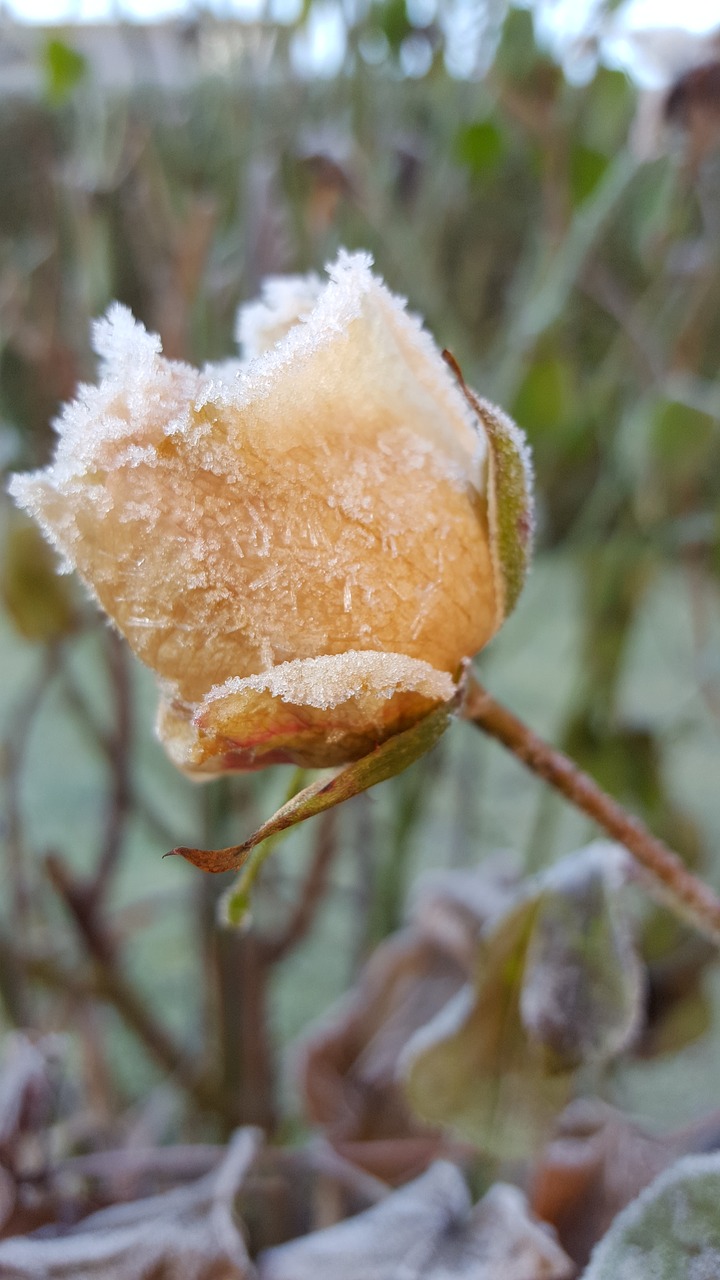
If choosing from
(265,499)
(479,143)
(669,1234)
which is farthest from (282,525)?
(479,143)

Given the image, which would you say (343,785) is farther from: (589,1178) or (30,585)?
(30,585)

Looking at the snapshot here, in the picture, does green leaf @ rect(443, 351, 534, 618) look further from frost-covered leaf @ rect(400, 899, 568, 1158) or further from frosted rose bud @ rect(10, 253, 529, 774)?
frost-covered leaf @ rect(400, 899, 568, 1158)

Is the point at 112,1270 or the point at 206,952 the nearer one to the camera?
the point at 112,1270

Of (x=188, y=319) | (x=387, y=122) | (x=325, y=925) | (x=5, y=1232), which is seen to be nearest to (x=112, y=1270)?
(x=5, y=1232)

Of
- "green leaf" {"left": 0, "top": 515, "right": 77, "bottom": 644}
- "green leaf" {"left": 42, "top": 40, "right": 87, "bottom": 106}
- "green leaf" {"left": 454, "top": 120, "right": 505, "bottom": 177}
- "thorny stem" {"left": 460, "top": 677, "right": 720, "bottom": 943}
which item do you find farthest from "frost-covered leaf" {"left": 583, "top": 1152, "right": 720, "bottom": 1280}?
"green leaf" {"left": 42, "top": 40, "right": 87, "bottom": 106}

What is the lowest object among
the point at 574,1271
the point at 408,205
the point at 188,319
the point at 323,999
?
the point at 574,1271

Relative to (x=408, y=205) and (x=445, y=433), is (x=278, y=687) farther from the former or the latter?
(x=408, y=205)
